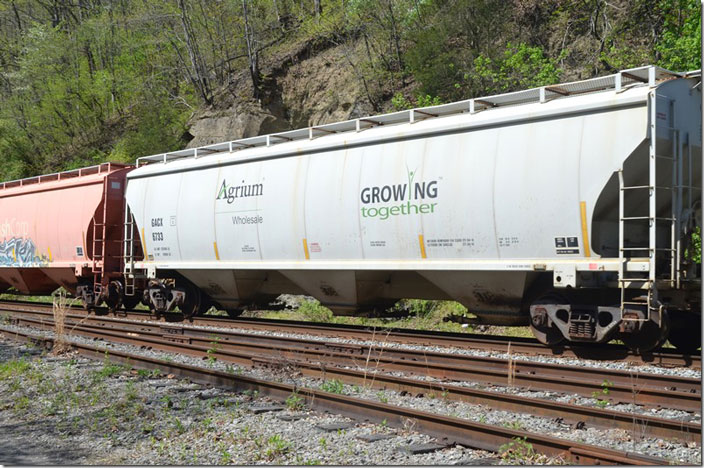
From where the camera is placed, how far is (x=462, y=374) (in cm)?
842

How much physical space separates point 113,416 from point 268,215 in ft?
20.0

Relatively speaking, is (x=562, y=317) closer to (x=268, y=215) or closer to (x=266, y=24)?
(x=268, y=215)

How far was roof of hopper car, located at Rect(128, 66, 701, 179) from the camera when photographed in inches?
342

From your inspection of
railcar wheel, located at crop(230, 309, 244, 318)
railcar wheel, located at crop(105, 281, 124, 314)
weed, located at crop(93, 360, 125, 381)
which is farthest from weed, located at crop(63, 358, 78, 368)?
railcar wheel, located at crop(105, 281, 124, 314)

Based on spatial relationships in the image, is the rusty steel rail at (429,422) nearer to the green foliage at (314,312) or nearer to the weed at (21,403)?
the weed at (21,403)

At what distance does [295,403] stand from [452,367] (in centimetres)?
243

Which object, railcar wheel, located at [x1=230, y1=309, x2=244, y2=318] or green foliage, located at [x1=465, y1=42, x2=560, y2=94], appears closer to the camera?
railcar wheel, located at [x1=230, y1=309, x2=244, y2=318]

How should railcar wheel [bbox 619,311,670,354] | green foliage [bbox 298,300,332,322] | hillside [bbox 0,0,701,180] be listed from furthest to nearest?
1. hillside [bbox 0,0,701,180]
2. green foliage [bbox 298,300,332,322]
3. railcar wheel [bbox 619,311,670,354]

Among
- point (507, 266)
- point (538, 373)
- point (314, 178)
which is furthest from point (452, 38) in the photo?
point (538, 373)

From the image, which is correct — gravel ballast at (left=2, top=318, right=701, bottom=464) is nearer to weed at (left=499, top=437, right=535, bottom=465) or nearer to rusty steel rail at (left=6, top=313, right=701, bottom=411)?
weed at (left=499, top=437, right=535, bottom=465)

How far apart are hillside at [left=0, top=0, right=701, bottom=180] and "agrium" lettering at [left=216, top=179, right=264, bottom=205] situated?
7.83m

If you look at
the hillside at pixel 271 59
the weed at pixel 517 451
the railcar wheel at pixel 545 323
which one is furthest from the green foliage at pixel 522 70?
the weed at pixel 517 451

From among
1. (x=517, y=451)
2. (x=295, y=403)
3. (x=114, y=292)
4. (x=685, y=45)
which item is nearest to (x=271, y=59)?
(x=114, y=292)

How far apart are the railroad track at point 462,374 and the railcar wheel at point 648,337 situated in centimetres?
118
